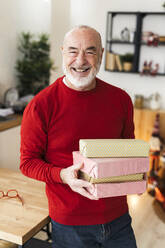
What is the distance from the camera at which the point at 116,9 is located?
163 inches

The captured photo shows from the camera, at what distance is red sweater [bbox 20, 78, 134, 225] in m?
1.25

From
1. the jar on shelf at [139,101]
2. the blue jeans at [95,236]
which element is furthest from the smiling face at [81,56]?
the jar on shelf at [139,101]

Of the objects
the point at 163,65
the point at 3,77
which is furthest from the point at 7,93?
the point at 163,65

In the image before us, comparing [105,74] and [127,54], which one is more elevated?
[127,54]

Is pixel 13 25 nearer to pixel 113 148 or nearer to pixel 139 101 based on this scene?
pixel 139 101

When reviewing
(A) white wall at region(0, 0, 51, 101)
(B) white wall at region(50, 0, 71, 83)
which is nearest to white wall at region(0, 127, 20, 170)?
(A) white wall at region(0, 0, 51, 101)

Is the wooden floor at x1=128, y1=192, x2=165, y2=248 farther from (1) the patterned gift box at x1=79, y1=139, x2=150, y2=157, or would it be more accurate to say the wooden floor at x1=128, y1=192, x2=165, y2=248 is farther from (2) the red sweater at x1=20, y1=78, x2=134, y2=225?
(1) the patterned gift box at x1=79, y1=139, x2=150, y2=157

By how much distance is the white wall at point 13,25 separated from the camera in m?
3.43

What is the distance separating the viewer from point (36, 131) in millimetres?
1243

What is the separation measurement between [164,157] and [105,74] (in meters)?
1.60

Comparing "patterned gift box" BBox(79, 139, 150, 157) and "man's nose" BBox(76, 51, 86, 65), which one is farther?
"man's nose" BBox(76, 51, 86, 65)

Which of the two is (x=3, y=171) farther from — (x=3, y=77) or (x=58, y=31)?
(x=58, y=31)

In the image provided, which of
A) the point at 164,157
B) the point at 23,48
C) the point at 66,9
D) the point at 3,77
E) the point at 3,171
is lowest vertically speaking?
the point at 164,157

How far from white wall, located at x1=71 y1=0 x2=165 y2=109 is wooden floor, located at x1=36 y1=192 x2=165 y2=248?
1.39 meters
